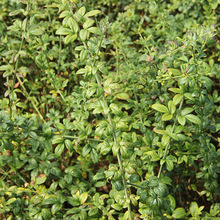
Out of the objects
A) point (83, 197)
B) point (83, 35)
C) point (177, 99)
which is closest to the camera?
point (83, 35)

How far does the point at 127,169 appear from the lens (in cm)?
162

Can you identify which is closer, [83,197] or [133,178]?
[133,178]

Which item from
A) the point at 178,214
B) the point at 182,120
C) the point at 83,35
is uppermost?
the point at 83,35

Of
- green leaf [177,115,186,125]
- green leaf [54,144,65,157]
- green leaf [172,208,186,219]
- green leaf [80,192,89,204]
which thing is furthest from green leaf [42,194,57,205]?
green leaf [177,115,186,125]

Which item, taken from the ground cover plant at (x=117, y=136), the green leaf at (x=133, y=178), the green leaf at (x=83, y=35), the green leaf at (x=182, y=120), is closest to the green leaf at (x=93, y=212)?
the ground cover plant at (x=117, y=136)

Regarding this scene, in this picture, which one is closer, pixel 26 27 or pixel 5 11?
pixel 26 27

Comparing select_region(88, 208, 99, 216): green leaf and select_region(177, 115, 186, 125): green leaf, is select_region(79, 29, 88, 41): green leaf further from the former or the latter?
select_region(88, 208, 99, 216): green leaf

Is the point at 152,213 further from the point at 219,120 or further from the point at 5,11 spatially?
the point at 5,11

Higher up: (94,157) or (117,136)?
(117,136)

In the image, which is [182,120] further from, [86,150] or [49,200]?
[49,200]

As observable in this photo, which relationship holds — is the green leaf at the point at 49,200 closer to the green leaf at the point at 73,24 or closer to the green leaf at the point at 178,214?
the green leaf at the point at 178,214

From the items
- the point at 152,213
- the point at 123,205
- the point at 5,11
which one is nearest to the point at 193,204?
the point at 152,213

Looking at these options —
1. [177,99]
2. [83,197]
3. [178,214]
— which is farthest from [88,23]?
[178,214]

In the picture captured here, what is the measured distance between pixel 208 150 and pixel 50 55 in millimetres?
1747
